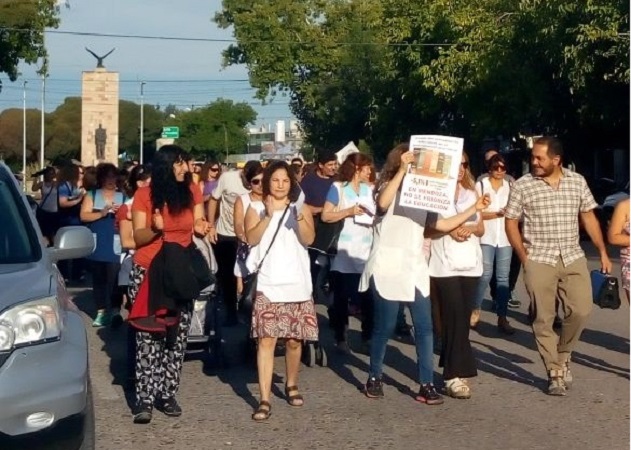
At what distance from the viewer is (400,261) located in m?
8.66

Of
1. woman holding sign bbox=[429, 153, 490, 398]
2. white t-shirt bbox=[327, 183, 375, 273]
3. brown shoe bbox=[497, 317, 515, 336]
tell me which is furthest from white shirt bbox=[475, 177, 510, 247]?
woman holding sign bbox=[429, 153, 490, 398]

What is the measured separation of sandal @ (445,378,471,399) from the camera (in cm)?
908

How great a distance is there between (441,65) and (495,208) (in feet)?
78.4

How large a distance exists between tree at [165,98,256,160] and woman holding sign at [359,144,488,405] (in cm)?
9231

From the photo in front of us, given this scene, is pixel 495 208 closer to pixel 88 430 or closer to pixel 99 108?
pixel 88 430

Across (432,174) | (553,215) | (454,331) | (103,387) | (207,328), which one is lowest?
(103,387)

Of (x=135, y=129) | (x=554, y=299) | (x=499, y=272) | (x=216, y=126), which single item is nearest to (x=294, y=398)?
(x=554, y=299)

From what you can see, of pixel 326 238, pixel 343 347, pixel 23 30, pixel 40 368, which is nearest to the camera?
pixel 40 368

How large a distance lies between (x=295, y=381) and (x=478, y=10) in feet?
91.8

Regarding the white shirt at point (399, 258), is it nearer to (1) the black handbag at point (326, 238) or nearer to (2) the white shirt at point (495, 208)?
(1) the black handbag at point (326, 238)

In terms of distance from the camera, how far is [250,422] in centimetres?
840

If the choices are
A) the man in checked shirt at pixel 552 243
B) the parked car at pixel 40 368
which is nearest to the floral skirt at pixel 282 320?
the man in checked shirt at pixel 552 243

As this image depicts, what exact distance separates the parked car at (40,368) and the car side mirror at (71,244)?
69cm

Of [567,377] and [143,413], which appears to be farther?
[567,377]
